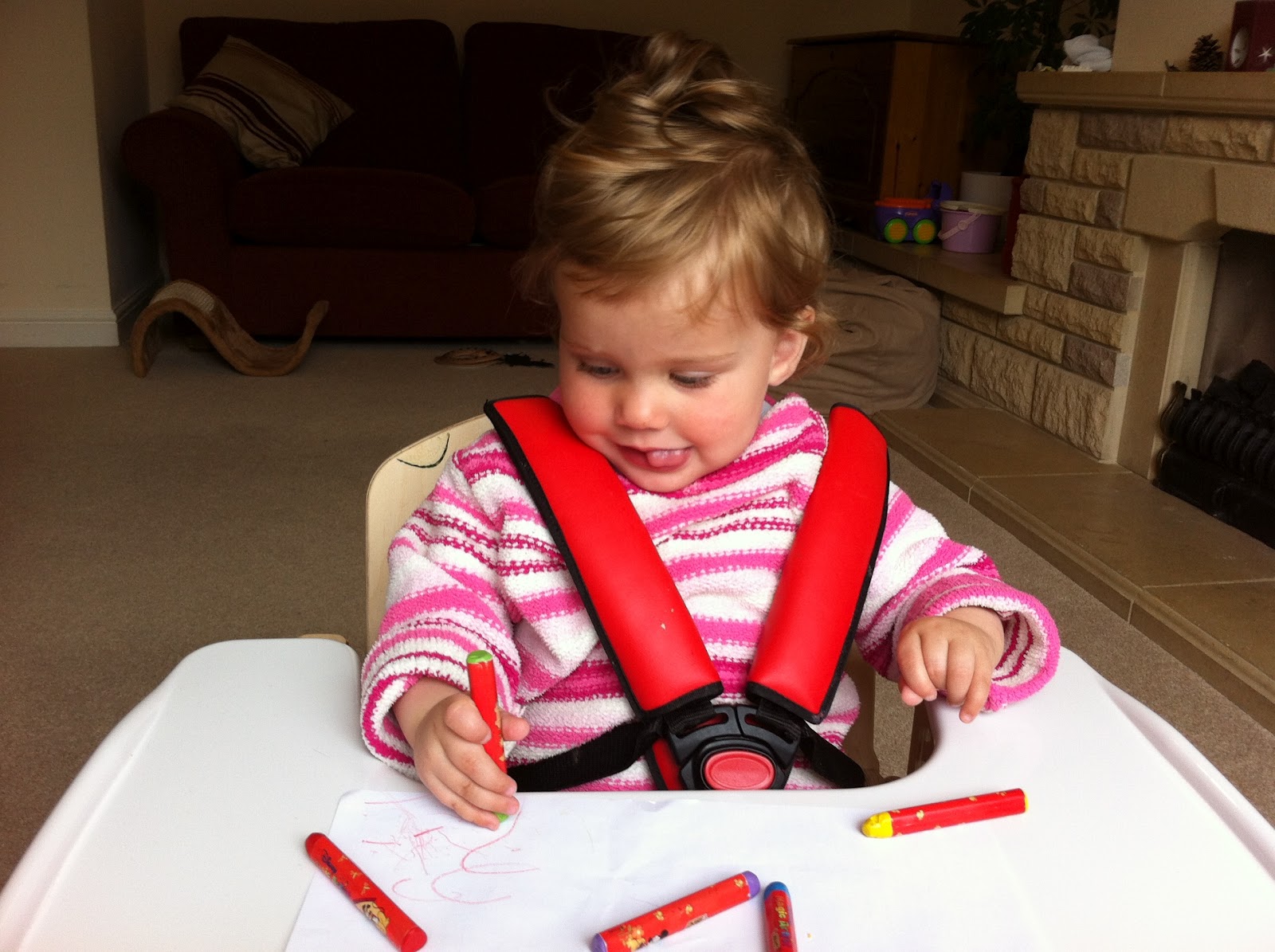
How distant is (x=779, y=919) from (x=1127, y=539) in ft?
7.08

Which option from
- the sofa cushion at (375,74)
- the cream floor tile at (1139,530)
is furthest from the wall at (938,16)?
the cream floor tile at (1139,530)

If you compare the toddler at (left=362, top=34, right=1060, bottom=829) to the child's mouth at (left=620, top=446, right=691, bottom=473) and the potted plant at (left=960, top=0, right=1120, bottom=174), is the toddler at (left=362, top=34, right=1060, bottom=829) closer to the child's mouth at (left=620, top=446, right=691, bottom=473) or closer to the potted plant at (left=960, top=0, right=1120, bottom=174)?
the child's mouth at (left=620, top=446, right=691, bottom=473)

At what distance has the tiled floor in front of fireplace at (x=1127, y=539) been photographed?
208 centimetres

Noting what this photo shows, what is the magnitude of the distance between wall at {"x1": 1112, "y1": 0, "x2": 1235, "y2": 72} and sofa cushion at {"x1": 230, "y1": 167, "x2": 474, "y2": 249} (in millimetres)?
2186

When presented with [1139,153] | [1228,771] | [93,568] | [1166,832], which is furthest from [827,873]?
[1139,153]

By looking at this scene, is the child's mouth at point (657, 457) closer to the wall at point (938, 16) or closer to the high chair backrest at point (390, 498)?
the high chair backrest at point (390, 498)

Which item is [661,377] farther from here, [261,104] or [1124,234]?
[261,104]

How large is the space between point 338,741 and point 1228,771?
152 centimetres

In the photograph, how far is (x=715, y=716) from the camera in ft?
2.75

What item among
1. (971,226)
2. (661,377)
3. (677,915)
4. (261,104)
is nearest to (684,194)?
(661,377)

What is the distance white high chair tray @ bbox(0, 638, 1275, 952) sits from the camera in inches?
23.5

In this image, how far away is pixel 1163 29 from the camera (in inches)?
110

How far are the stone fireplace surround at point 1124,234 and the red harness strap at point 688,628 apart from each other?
1.94 meters

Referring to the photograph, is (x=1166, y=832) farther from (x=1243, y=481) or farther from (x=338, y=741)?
(x=1243, y=481)
